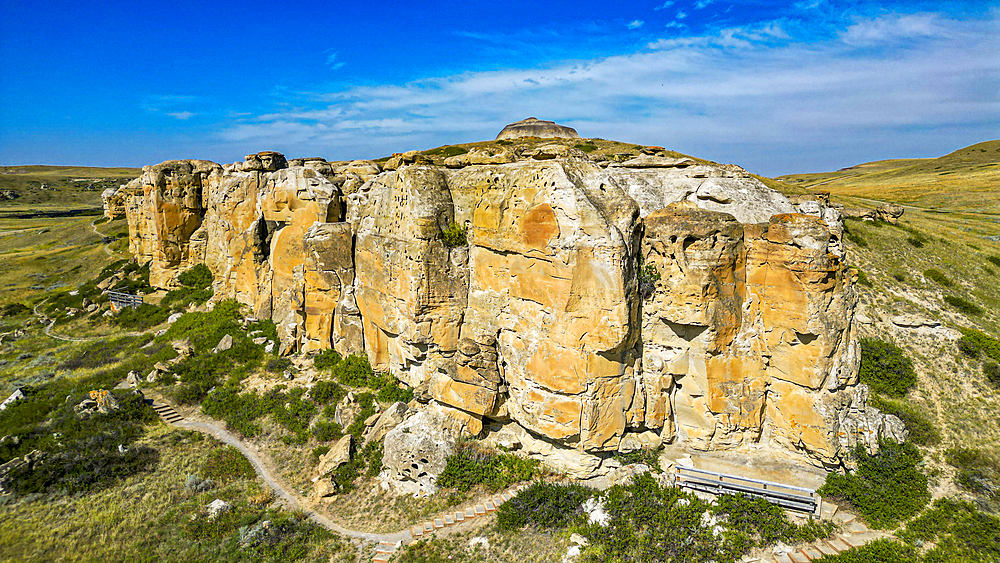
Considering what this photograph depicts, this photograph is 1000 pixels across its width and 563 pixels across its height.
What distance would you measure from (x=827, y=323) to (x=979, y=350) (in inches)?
578

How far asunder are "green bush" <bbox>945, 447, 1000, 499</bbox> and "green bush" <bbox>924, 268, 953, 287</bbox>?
1495cm

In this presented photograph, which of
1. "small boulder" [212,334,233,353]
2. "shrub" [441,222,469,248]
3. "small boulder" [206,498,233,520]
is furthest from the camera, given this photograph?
"small boulder" [212,334,233,353]

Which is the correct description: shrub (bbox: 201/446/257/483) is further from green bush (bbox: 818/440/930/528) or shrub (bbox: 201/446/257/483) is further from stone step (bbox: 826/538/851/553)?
green bush (bbox: 818/440/930/528)

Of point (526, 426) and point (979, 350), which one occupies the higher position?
point (979, 350)

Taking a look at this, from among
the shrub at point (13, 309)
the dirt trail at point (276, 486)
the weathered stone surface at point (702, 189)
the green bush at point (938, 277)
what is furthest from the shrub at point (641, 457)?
the shrub at point (13, 309)

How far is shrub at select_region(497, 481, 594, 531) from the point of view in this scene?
1614 cm

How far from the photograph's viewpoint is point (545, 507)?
16391 mm

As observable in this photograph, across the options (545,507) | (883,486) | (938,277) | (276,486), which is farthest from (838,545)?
(938,277)

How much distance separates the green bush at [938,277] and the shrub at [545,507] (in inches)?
1126

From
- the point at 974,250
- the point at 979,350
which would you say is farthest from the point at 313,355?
the point at 974,250

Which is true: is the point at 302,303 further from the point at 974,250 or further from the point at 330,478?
the point at 974,250

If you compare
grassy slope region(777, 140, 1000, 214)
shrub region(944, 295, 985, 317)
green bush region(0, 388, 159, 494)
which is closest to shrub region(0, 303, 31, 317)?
green bush region(0, 388, 159, 494)

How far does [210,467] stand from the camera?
2066cm

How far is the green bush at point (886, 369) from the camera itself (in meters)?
21.4
